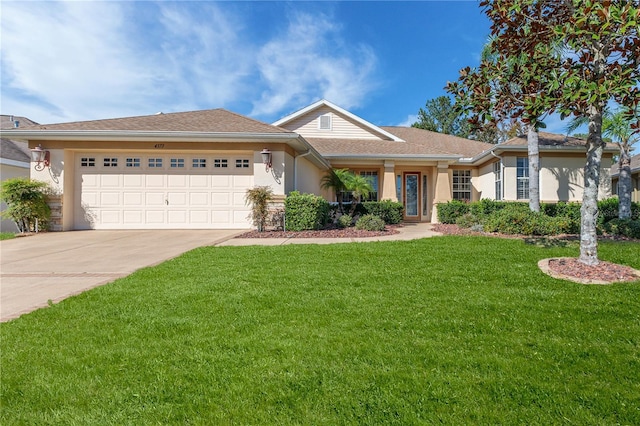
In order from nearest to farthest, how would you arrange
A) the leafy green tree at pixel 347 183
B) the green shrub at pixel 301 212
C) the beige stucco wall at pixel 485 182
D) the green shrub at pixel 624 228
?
the green shrub at pixel 624 228
the green shrub at pixel 301 212
the leafy green tree at pixel 347 183
the beige stucco wall at pixel 485 182

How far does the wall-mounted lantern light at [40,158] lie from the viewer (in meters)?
10.6

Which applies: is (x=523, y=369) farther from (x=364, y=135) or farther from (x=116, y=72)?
(x=364, y=135)

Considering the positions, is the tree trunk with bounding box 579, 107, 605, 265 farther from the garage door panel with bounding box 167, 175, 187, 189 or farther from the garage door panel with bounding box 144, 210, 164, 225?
the garage door panel with bounding box 144, 210, 164, 225

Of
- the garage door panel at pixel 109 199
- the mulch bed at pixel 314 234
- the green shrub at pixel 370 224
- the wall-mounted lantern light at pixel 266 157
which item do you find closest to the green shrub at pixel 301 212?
the mulch bed at pixel 314 234

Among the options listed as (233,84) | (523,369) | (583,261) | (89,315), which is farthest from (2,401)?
(233,84)

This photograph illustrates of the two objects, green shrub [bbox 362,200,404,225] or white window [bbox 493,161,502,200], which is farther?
white window [bbox 493,161,502,200]

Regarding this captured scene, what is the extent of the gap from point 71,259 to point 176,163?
552 cm

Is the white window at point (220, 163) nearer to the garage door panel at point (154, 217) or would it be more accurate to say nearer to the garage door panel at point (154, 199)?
the garage door panel at point (154, 199)

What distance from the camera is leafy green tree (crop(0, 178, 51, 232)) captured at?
9859 mm

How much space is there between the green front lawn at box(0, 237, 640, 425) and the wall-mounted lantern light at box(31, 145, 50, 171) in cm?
903

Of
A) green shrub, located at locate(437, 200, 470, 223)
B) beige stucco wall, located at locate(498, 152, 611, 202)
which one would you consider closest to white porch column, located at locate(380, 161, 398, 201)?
green shrub, located at locate(437, 200, 470, 223)

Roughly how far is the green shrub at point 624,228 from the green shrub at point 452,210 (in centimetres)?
471

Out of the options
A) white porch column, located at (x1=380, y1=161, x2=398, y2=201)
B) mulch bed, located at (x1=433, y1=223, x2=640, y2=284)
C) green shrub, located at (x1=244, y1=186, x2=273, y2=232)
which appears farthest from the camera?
white porch column, located at (x1=380, y1=161, x2=398, y2=201)

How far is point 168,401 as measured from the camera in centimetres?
200
